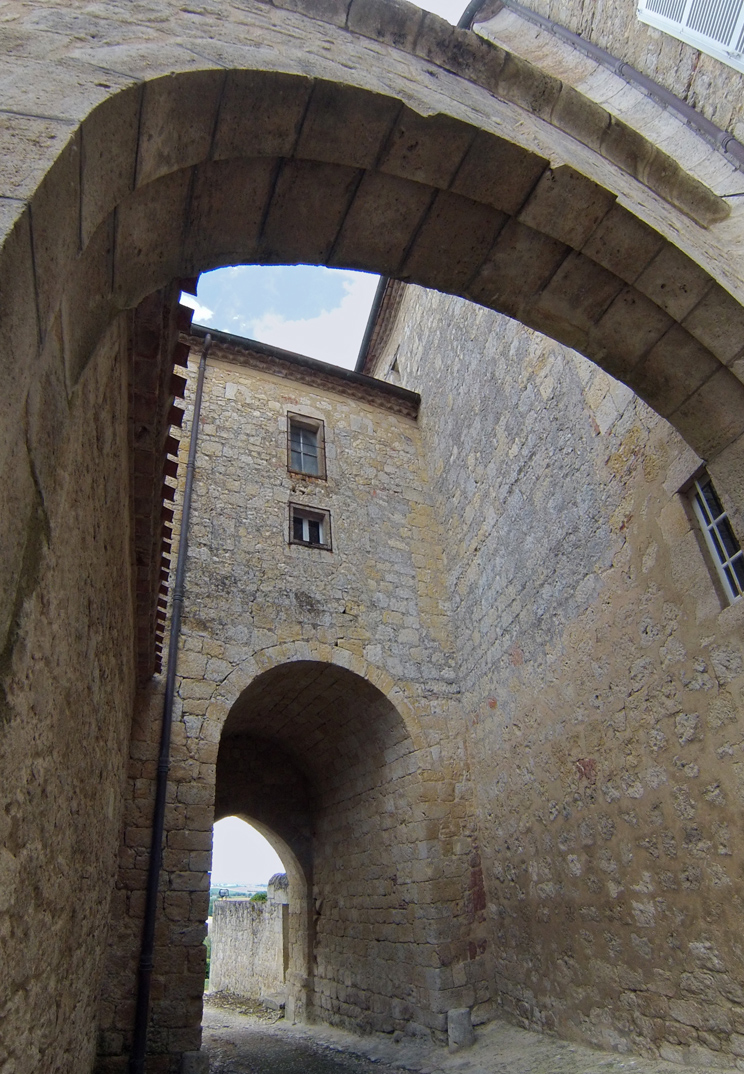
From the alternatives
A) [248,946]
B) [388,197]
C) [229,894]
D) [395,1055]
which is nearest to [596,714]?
[388,197]

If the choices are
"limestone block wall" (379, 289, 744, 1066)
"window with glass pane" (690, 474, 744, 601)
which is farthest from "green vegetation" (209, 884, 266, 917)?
"window with glass pane" (690, 474, 744, 601)

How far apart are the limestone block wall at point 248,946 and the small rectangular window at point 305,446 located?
23.0ft

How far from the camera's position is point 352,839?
315 inches

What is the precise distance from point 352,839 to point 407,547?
3.73 meters

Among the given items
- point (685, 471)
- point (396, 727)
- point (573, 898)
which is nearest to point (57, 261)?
point (685, 471)

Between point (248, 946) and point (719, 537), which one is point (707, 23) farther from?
point (248, 946)

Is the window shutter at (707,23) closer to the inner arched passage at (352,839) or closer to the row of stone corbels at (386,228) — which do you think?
the row of stone corbels at (386,228)

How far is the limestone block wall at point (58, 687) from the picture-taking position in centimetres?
145

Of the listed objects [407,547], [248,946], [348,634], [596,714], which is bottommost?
[248,946]

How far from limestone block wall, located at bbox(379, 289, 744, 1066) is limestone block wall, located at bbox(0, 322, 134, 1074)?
341 cm

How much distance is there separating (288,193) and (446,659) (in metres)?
6.05

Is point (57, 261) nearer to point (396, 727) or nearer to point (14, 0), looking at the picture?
point (14, 0)

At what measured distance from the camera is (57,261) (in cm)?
144

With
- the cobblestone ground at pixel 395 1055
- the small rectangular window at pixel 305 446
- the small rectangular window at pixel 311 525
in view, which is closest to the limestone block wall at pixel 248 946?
the cobblestone ground at pixel 395 1055
